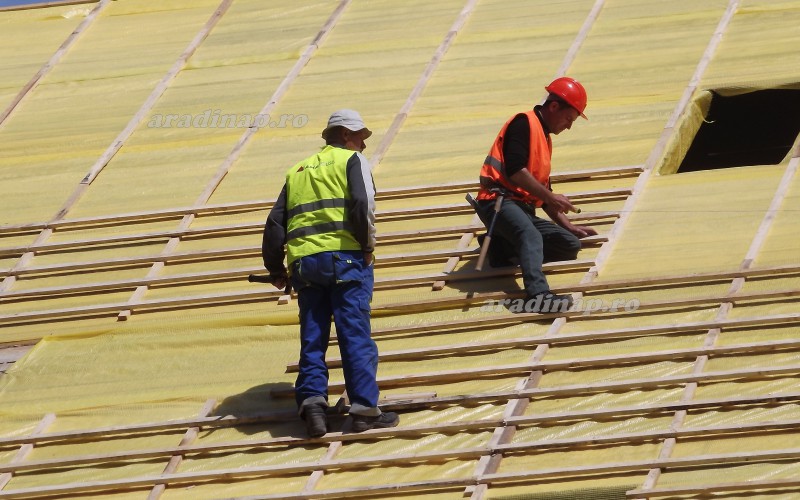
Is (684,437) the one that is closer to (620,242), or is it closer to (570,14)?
(620,242)

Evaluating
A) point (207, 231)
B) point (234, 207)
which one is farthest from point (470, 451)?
point (234, 207)

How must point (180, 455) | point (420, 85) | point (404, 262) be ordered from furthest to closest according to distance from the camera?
point (420, 85) < point (404, 262) < point (180, 455)

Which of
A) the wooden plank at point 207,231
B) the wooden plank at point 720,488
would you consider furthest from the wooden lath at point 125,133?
the wooden plank at point 720,488

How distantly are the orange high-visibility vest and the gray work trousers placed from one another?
0.06 m

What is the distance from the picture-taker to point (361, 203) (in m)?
7.51

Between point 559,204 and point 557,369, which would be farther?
point 559,204

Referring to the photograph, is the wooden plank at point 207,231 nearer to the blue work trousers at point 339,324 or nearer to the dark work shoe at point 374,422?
the blue work trousers at point 339,324

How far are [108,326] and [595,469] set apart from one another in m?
3.70

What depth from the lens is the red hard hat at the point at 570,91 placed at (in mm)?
8578

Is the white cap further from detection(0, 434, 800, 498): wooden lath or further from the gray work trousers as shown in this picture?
detection(0, 434, 800, 498): wooden lath

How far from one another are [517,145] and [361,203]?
4.60 ft

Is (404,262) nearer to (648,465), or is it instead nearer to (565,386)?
(565,386)

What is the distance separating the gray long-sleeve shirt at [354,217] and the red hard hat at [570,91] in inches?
60.5

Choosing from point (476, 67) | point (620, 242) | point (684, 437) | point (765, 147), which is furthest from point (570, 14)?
point (684, 437)
